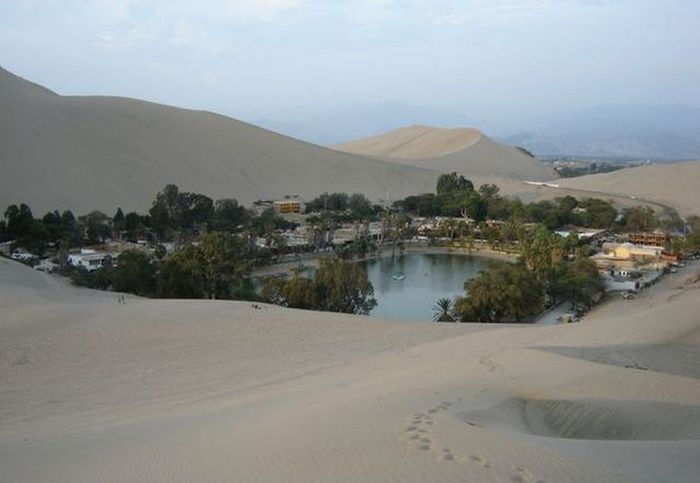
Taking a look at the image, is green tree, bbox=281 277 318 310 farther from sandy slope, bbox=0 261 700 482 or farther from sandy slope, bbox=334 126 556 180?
sandy slope, bbox=334 126 556 180

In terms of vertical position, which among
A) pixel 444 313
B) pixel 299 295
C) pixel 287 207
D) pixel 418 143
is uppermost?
pixel 418 143

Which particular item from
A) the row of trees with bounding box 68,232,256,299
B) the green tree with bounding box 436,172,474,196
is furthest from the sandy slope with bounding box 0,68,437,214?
the row of trees with bounding box 68,232,256,299

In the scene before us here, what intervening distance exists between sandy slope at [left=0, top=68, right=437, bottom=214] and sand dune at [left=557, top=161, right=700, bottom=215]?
73.4 feet

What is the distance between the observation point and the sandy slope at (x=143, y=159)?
57.9 metres

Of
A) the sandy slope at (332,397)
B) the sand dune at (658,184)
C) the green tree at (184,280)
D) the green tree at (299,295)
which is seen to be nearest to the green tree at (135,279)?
the green tree at (184,280)

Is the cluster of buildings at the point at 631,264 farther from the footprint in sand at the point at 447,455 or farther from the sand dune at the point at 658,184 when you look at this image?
the sand dune at the point at 658,184

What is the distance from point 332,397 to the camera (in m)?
8.52

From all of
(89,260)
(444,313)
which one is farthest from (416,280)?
(89,260)

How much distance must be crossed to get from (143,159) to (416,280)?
136ft

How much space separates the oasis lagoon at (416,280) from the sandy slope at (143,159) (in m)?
27.2

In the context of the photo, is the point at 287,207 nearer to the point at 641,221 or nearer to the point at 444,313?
the point at 641,221

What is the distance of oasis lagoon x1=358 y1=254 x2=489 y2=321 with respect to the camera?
27.9 meters

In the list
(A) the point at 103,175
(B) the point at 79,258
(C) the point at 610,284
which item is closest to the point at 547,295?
(C) the point at 610,284

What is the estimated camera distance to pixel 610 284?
3133 centimetres
